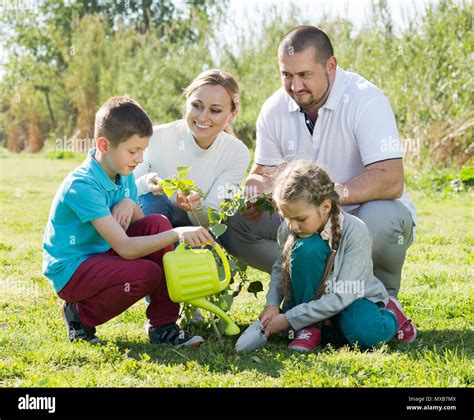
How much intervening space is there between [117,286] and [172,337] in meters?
0.35

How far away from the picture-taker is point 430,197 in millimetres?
8609

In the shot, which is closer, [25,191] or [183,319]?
[183,319]

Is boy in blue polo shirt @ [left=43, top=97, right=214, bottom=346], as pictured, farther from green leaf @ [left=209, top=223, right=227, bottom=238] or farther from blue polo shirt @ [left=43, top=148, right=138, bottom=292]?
green leaf @ [left=209, top=223, right=227, bottom=238]

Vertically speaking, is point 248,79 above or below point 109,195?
above

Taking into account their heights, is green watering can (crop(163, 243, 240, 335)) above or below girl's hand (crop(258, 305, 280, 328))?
above

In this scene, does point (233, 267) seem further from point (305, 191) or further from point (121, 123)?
point (121, 123)

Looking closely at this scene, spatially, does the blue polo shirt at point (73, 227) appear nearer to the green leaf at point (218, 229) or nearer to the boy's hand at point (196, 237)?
the boy's hand at point (196, 237)

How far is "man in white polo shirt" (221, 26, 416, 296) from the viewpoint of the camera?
3760mm

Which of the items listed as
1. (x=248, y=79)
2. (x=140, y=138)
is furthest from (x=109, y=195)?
(x=248, y=79)

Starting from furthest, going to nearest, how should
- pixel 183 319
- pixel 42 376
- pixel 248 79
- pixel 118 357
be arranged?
pixel 248 79 < pixel 183 319 < pixel 118 357 < pixel 42 376

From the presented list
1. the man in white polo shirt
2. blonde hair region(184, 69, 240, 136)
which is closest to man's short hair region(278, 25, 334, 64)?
the man in white polo shirt

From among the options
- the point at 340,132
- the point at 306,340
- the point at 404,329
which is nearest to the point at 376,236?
the point at 404,329
